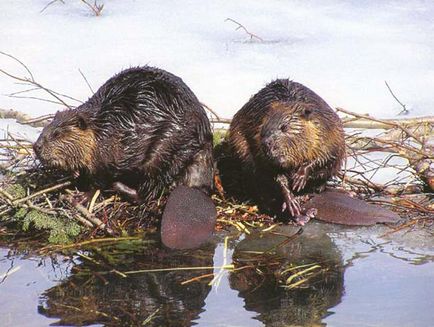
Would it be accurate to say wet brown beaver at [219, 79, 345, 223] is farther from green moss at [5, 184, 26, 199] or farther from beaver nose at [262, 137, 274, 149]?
green moss at [5, 184, 26, 199]

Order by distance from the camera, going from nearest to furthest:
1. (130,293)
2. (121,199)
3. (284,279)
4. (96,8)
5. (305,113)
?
1. (130,293)
2. (284,279)
3. (305,113)
4. (121,199)
5. (96,8)

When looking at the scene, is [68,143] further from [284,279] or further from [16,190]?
[284,279]

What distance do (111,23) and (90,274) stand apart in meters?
3.91

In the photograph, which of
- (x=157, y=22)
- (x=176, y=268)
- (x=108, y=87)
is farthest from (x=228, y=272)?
(x=157, y=22)

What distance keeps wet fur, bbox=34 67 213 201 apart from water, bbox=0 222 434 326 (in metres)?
Answer: 0.42

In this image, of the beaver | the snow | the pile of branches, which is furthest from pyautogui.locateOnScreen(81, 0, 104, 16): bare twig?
the beaver

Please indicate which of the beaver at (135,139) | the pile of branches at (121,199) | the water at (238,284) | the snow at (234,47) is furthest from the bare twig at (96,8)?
the water at (238,284)

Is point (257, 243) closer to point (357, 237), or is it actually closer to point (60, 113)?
point (357, 237)

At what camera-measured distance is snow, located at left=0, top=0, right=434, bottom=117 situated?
6.46m

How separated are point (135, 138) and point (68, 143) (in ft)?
1.01

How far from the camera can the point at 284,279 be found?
12.5ft

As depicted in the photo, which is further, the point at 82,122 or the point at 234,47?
the point at 234,47

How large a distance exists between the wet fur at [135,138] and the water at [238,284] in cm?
42

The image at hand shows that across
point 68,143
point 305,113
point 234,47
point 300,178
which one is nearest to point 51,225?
point 68,143
